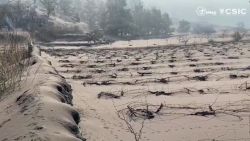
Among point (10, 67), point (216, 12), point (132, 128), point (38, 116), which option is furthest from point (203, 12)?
point (38, 116)

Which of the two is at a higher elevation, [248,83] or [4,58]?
[4,58]

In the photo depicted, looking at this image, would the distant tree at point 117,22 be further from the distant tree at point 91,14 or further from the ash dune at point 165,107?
the ash dune at point 165,107

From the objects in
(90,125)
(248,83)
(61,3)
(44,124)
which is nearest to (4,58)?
(90,125)

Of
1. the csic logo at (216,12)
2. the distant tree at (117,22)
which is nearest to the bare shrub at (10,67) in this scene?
the distant tree at (117,22)

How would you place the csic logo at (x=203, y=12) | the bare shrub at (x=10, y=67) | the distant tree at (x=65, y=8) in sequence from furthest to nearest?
1. the csic logo at (x=203, y=12)
2. the distant tree at (x=65, y=8)
3. the bare shrub at (x=10, y=67)

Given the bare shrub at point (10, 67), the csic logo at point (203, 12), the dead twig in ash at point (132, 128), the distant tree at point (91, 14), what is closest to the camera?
the dead twig in ash at point (132, 128)

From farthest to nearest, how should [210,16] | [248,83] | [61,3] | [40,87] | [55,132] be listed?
[210,16] < [61,3] < [248,83] < [40,87] < [55,132]

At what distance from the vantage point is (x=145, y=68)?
10070mm

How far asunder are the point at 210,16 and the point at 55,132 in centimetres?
13446

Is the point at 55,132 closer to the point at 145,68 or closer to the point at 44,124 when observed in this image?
the point at 44,124

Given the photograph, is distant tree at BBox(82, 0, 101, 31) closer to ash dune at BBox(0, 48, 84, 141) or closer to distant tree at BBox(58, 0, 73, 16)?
distant tree at BBox(58, 0, 73, 16)

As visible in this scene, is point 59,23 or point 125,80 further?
point 59,23

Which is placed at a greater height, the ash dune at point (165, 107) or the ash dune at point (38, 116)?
the ash dune at point (38, 116)

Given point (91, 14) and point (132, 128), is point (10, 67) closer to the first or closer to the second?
point (132, 128)
